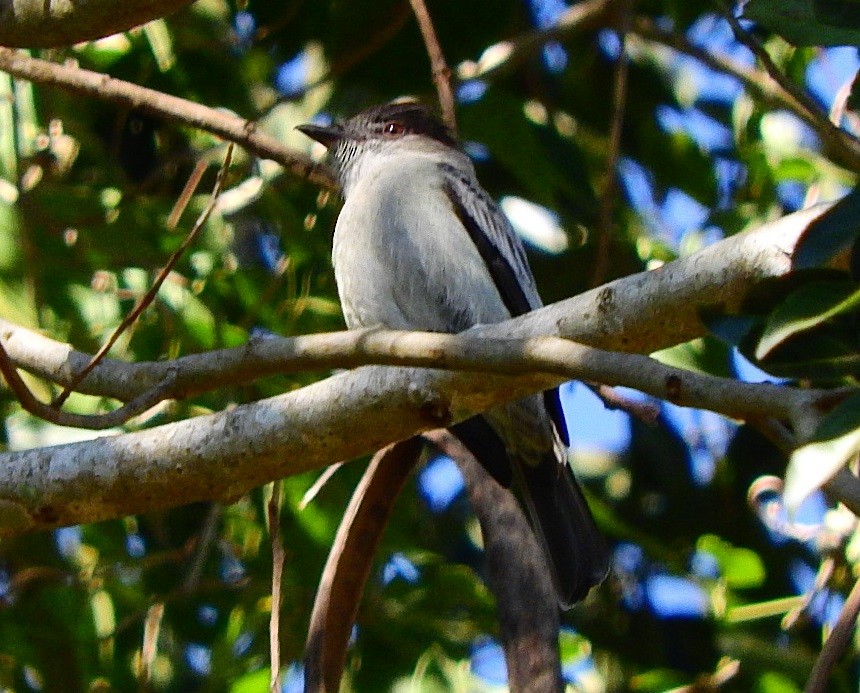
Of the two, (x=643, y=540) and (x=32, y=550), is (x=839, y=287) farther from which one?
(x=32, y=550)

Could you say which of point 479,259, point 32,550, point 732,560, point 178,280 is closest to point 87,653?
point 32,550

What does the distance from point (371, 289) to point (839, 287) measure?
248 cm

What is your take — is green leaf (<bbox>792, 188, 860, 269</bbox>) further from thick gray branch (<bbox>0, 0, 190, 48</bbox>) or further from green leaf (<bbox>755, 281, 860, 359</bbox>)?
thick gray branch (<bbox>0, 0, 190, 48</bbox>)

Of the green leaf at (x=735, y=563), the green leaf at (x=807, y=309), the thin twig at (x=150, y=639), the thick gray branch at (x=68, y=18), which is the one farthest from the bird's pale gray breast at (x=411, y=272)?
the green leaf at (x=807, y=309)

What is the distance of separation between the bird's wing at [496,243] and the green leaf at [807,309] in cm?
244

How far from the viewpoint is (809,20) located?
2.27 metres

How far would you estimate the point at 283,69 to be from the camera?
18.8 feet

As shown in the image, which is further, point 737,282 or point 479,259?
point 479,259

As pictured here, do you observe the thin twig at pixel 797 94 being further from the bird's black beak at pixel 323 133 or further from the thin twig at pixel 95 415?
the bird's black beak at pixel 323 133

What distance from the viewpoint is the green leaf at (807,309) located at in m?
1.85

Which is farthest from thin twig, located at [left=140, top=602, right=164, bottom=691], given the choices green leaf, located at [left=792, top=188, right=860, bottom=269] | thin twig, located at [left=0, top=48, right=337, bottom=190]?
green leaf, located at [left=792, top=188, right=860, bottom=269]

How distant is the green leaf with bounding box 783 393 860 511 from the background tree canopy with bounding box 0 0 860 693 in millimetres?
1634

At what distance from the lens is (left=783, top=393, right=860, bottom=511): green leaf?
1683 mm

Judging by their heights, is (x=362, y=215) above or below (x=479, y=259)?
above
